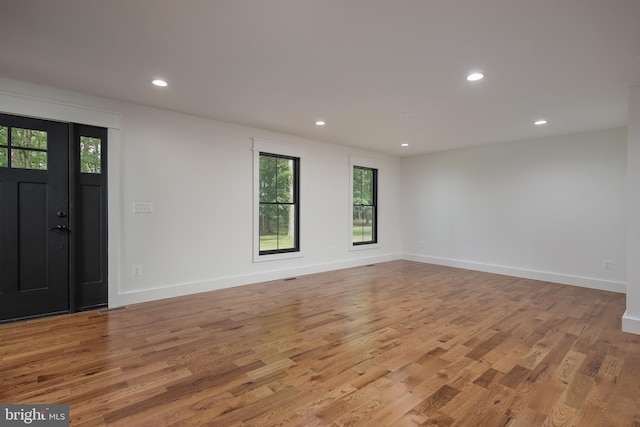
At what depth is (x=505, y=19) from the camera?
2.12m

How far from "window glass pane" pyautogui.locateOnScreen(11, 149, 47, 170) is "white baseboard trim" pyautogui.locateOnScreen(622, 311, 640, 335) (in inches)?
248

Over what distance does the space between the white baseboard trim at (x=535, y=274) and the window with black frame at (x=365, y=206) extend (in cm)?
132

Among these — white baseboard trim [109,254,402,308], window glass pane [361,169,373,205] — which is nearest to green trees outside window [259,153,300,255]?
white baseboard trim [109,254,402,308]

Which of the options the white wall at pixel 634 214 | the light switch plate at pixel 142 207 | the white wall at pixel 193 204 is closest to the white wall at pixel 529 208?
the white wall at pixel 634 214

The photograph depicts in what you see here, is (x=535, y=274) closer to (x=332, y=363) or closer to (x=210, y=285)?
(x=332, y=363)

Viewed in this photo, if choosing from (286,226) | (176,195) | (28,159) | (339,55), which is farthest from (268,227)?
(339,55)

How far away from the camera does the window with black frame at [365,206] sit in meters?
6.84

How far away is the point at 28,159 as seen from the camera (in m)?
3.36

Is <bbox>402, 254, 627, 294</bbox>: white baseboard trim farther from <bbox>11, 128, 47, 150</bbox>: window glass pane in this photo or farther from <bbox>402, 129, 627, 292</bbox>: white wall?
<bbox>11, 128, 47, 150</bbox>: window glass pane

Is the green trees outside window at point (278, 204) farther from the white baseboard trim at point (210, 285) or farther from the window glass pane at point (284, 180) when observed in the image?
the white baseboard trim at point (210, 285)

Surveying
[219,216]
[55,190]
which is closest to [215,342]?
[219,216]

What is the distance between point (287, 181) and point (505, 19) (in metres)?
4.01

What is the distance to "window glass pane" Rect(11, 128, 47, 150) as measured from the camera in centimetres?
330

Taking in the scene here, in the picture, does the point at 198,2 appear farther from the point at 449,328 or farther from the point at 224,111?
the point at 449,328
